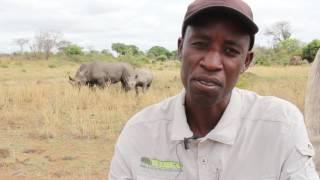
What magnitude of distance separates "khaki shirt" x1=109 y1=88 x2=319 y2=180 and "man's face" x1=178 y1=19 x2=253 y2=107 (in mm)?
114

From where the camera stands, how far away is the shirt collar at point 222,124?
Answer: 156 centimetres

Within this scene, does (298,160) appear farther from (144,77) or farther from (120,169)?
(144,77)

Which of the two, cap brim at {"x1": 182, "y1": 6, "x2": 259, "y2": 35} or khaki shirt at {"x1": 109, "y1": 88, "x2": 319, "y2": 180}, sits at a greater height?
cap brim at {"x1": 182, "y1": 6, "x2": 259, "y2": 35}

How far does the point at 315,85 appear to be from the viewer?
430 cm

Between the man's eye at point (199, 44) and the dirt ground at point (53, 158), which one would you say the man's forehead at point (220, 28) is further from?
the dirt ground at point (53, 158)

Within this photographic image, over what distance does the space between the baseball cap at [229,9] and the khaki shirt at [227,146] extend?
0.26 meters

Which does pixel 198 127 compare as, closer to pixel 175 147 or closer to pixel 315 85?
pixel 175 147

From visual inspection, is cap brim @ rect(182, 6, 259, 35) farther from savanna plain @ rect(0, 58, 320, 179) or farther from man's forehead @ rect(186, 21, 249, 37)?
savanna plain @ rect(0, 58, 320, 179)

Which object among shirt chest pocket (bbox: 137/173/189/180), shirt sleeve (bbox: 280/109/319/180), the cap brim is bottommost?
shirt chest pocket (bbox: 137/173/189/180)

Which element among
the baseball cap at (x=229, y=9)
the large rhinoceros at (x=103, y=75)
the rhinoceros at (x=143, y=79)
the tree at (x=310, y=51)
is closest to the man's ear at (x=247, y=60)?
the baseball cap at (x=229, y=9)

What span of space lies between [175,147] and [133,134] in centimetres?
16

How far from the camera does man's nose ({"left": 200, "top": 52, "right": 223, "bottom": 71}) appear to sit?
1478mm

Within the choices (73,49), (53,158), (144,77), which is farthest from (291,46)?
(53,158)

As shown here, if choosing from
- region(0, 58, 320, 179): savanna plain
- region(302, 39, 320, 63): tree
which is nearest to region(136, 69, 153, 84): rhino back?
region(0, 58, 320, 179): savanna plain
